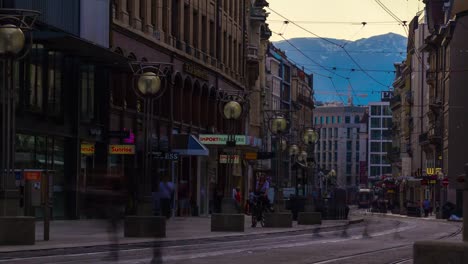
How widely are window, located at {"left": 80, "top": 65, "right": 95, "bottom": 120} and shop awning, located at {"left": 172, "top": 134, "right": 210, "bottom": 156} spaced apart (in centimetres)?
905

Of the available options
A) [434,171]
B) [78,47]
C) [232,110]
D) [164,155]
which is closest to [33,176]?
[232,110]

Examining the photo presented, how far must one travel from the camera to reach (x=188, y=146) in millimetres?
51375

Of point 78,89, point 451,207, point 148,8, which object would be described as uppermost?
point 148,8

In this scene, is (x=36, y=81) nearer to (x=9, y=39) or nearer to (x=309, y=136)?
(x=9, y=39)

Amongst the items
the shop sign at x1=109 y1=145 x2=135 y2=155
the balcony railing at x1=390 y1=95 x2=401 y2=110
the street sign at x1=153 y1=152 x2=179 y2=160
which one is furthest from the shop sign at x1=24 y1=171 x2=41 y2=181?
the balcony railing at x1=390 y1=95 x2=401 y2=110

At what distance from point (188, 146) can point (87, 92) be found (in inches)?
392

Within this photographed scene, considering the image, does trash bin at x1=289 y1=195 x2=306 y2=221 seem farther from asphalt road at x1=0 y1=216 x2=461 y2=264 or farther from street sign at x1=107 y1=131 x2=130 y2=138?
asphalt road at x1=0 y1=216 x2=461 y2=264

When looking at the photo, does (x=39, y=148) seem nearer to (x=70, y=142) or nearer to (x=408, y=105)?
(x=70, y=142)

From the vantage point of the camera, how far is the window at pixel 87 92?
4197 centimetres

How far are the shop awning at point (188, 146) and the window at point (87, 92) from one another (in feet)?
29.7

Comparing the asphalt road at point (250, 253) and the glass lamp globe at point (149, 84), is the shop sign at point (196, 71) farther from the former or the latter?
the asphalt road at point (250, 253)

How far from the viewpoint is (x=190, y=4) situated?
58250mm

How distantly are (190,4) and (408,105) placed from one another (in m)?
80.1

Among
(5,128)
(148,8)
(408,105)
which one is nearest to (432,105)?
(408,105)
